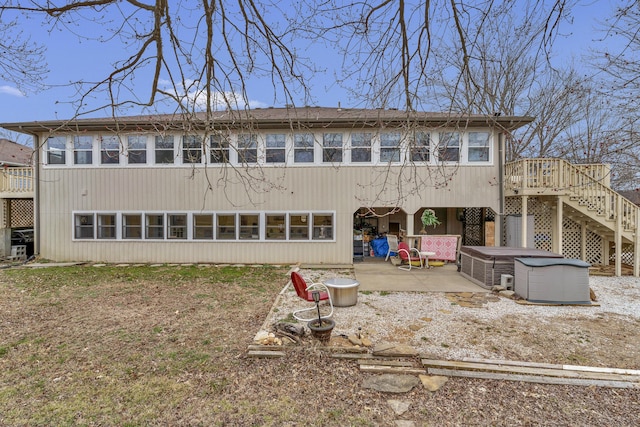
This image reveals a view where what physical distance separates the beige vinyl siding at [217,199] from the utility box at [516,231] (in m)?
0.58

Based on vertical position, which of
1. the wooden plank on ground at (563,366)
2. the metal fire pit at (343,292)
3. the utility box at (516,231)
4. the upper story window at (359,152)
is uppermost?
the upper story window at (359,152)

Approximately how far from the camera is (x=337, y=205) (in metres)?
10.3

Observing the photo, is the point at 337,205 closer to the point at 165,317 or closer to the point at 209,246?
the point at 209,246

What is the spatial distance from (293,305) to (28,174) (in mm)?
11801

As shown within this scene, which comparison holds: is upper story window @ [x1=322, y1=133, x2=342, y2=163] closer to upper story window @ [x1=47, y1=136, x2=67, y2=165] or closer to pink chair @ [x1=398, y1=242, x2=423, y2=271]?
pink chair @ [x1=398, y1=242, x2=423, y2=271]

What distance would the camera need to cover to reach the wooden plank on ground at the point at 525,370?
3414mm

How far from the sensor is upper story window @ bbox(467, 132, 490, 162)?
10.0 meters

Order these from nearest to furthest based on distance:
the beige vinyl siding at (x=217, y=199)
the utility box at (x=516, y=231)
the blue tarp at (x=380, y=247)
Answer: the utility box at (x=516, y=231) → the beige vinyl siding at (x=217, y=199) → the blue tarp at (x=380, y=247)

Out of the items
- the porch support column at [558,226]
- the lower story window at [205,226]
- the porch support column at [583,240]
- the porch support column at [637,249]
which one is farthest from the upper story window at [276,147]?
the porch support column at [637,249]

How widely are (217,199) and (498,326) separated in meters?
8.62

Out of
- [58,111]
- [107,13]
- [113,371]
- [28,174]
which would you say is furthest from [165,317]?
[28,174]

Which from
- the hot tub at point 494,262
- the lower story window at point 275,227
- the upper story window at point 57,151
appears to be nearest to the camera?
the hot tub at point 494,262

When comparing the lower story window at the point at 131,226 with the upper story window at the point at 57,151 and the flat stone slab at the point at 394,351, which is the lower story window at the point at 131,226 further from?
the flat stone slab at the point at 394,351

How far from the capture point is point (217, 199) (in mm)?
10539
